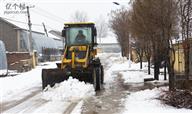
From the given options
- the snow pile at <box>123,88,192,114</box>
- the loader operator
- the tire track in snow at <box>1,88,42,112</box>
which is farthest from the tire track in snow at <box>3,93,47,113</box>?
the loader operator

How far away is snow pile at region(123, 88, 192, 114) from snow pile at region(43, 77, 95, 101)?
2032mm

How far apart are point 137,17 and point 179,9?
15.9ft

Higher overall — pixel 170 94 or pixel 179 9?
pixel 179 9

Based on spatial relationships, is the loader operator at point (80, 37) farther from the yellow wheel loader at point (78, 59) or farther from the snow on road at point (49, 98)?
the snow on road at point (49, 98)

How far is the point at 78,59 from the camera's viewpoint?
20.7 meters

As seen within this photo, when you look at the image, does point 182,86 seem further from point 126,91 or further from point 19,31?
point 19,31

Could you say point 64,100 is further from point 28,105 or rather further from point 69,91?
point 28,105

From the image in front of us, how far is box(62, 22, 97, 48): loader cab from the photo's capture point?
21.7m

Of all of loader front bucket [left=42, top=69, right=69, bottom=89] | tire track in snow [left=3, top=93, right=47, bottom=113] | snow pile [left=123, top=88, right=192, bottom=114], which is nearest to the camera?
snow pile [left=123, top=88, right=192, bottom=114]

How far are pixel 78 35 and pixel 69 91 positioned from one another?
14.5 ft

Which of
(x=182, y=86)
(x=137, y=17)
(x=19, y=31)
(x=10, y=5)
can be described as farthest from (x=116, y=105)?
(x=10, y=5)

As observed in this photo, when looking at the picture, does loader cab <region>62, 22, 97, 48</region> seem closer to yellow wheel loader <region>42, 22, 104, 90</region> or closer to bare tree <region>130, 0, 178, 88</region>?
yellow wheel loader <region>42, 22, 104, 90</region>

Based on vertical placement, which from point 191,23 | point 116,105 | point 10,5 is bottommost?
point 116,105

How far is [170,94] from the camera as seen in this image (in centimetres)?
1525
